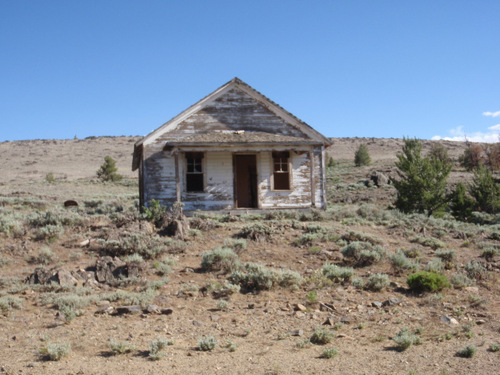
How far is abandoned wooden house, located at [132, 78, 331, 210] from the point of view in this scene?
16203 millimetres

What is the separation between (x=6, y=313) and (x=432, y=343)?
258 inches

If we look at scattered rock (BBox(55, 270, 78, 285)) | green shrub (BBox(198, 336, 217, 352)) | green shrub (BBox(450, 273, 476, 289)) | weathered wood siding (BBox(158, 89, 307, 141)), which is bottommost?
green shrub (BBox(198, 336, 217, 352))

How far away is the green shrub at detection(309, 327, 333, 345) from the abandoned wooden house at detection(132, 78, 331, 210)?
9668 mm

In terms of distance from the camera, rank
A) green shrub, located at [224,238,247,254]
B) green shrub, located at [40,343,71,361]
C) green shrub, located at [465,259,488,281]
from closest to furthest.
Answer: green shrub, located at [40,343,71,361] < green shrub, located at [465,259,488,281] < green shrub, located at [224,238,247,254]

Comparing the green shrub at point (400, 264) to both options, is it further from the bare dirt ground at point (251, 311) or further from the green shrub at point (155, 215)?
the green shrub at point (155, 215)

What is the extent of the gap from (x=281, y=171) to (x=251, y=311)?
961cm

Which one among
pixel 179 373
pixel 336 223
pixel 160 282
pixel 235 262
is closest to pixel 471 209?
pixel 336 223

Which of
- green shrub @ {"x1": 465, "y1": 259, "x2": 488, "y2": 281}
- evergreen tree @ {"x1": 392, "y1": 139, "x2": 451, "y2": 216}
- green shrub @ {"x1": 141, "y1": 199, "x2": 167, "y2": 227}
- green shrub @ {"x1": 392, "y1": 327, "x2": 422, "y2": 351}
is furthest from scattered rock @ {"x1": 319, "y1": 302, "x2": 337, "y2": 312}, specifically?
evergreen tree @ {"x1": 392, "y1": 139, "x2": 451, "y2": 216}

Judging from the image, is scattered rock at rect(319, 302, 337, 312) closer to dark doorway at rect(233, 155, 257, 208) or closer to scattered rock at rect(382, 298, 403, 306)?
scattered rock at rect(382, 298, 403, 306)

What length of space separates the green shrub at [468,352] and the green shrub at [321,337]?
67.4 inches

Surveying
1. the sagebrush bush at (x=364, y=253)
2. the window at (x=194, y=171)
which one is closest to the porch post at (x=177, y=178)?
the window at (x=194, y=171)

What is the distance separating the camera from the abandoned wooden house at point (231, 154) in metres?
16.2

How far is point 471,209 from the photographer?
20812mm

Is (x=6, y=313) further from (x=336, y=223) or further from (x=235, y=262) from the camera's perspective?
(x=336, y=223)
